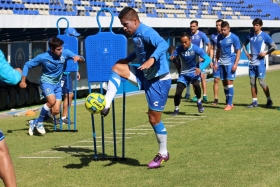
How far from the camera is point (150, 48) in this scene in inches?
340

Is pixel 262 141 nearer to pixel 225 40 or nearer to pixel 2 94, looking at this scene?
pixel 225 40

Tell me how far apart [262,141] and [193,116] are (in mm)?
4455

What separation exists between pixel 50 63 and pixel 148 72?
4.33 metres

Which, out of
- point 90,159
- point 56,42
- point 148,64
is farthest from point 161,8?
point 148,64

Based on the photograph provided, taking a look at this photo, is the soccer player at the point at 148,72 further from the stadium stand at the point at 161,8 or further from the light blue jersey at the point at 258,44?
the stadium stand at the point at 161,8

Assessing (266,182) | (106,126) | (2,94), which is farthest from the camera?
(2,94)

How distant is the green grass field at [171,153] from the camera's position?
8.12 m

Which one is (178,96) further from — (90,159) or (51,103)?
(90,159)

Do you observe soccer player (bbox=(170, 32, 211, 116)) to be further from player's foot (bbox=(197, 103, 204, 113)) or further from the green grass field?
the green grass field

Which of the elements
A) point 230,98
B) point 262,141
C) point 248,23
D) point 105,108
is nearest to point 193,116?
point 230,98

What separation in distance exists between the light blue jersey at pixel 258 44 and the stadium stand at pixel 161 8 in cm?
715

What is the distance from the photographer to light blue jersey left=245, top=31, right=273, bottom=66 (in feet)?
54.0

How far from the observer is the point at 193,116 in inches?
605

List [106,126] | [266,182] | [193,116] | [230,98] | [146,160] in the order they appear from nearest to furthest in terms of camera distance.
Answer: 1. [266,182]
2. [146,160]
3. [106,126]
4. [193,116]
5. [230,98]
